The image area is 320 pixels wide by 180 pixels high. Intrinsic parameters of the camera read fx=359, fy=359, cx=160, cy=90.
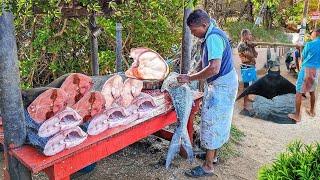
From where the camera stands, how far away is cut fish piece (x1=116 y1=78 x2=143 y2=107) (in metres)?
3.58

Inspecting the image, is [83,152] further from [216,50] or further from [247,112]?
[247,112]

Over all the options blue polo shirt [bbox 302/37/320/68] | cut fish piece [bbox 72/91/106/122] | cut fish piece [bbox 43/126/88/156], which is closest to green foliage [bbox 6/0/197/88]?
cut fish piece [bbox 72/91/106/122]

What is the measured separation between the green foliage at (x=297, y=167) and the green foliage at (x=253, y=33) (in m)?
7.92

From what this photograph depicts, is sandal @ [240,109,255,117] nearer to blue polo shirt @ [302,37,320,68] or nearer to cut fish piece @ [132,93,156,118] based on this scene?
blue polo shirt @ [302,37,320,68]

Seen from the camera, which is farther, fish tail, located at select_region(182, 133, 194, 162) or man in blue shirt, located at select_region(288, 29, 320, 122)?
man in blue shirt, located at select_region(288, 29, 320, 122)

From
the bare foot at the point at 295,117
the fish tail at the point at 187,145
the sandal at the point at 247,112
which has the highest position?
the fish tail at the point at 187,145

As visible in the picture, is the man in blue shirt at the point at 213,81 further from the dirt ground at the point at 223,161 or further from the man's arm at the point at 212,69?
the dirt ground at the point at 223,161

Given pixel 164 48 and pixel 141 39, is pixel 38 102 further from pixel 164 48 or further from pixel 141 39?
pixel 164 48

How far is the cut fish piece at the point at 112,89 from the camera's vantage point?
3.50 meters

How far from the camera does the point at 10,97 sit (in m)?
2.78

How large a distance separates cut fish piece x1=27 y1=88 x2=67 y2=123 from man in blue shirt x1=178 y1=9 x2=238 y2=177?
132cm

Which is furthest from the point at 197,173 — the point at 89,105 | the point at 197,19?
the point at 197,19

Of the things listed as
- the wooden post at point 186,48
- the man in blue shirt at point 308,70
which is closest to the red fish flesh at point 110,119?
the wooden post at point 186,48

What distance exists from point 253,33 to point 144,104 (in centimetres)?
750
